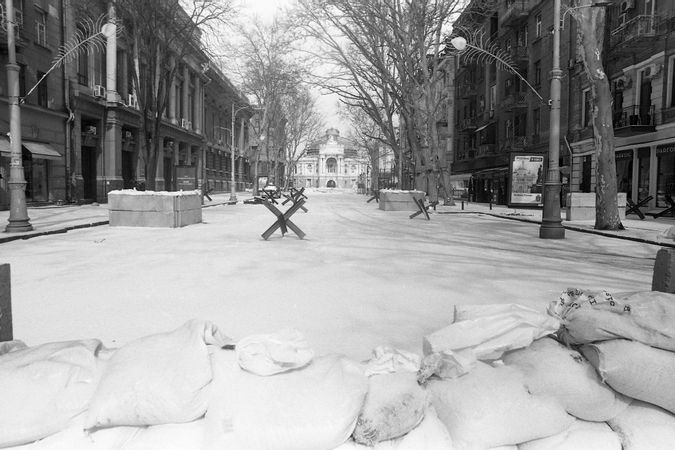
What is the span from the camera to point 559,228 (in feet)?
39.6

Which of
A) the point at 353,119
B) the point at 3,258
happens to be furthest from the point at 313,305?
the point at 353,119

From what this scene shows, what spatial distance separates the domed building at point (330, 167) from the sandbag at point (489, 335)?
131777mm

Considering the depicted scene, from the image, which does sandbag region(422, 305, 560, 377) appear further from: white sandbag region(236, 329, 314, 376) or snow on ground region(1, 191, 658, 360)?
snow on ground region(1, 191, 658, 360)

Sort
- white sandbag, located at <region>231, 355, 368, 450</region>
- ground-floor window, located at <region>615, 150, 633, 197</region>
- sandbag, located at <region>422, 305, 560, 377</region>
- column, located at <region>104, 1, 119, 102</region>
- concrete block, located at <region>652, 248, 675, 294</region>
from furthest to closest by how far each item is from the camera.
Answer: column, located at <region>104, 1, 119, 102</region>
ground-floor window, located at <region>615, 150, 633, 197</region>
concrete block, located at <region>652, 248, 675, 294</region>
sandbag, located at <region>422, 305, 560, 377</region>
white sandbag, located at <region>231, 355, 368, 450</region>

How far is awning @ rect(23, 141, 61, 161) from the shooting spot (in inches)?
797

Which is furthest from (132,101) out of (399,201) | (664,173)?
(664,173)

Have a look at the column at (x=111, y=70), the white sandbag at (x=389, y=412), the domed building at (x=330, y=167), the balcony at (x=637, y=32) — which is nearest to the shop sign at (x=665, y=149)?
the balcony at (x=637, y=32)

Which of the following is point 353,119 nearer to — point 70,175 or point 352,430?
point 70,175

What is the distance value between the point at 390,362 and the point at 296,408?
534 millimetres

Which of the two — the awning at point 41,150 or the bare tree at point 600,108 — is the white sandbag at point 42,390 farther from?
the awning at point 41,150

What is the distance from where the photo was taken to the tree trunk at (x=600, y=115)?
12781mm

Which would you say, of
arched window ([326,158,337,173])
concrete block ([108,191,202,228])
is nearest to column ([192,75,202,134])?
concrete block ([108,191,202,228])

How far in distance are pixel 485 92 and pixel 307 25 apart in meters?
23.4

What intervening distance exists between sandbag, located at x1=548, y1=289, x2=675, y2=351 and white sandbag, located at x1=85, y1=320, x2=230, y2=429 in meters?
1.59
